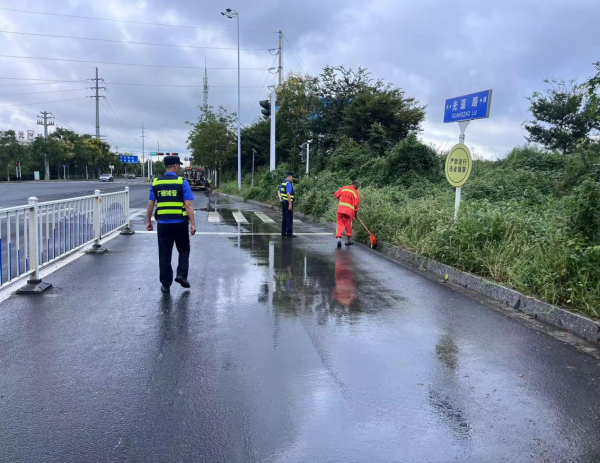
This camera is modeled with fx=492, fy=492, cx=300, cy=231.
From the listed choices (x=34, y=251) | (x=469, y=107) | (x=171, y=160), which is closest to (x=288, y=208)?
(x=469, y=107)

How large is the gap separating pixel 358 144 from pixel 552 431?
2663 centimetres

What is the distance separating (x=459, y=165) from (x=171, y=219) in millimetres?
5609

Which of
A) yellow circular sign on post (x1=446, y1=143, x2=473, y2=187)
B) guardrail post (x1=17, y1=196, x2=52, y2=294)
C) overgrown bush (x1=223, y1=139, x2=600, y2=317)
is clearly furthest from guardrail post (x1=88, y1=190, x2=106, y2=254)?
yellow circular sign on post (x1=446, y1=143, x2=473, y2=187)

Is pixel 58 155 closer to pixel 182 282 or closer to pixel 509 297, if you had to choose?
pixel 182 282

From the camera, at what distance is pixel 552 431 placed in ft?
10.7

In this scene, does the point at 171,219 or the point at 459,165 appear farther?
the point at 459,165

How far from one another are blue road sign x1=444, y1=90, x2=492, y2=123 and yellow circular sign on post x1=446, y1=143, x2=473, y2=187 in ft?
1.87

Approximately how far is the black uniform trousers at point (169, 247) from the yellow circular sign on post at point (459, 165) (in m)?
5.29

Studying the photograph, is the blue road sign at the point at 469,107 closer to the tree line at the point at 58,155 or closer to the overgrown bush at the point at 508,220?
the overgrown bush at the point at 508,220

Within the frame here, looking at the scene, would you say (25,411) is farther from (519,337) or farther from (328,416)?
(519,337)

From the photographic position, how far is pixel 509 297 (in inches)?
254

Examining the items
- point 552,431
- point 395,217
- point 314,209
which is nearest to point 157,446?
point 552,431

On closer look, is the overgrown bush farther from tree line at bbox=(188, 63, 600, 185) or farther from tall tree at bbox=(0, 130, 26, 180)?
tall tree at bbox=(0, 130, 26, 180)

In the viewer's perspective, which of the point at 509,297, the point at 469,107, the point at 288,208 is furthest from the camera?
the point at 288,208
